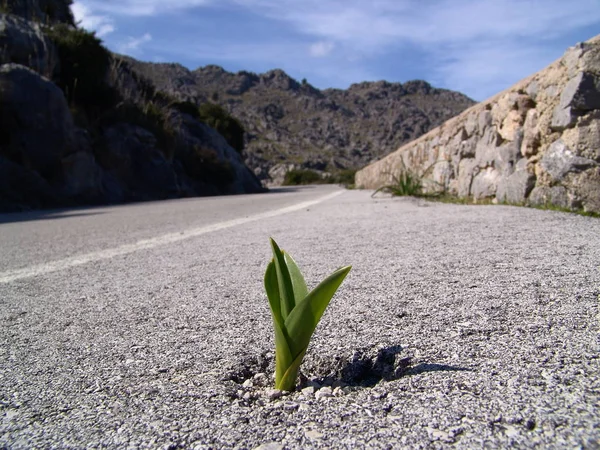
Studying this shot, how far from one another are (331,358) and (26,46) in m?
14.4

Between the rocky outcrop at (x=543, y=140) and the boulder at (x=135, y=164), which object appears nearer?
the rocky outcrop at (x=543, y=140)

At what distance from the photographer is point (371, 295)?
152 centimetres

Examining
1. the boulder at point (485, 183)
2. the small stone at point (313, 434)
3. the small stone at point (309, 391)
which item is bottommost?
the small stone at point (309, 391)

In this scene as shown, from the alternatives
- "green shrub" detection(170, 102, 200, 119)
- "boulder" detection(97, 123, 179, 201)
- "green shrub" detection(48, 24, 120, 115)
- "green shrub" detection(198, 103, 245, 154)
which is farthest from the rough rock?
"green shrub" detection(198, 103, 245, 154)

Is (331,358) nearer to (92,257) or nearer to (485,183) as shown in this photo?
(92,257)

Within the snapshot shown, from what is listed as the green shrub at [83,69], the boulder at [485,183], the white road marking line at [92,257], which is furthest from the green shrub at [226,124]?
the white road marking line at [92,257]

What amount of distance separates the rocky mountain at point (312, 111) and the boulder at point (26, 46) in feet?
179

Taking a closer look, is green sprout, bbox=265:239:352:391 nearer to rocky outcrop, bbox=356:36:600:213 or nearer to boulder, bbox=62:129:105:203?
rocky outcrop, bbox=356:36:600:213

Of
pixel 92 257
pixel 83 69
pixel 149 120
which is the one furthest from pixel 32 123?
pixel 92 257

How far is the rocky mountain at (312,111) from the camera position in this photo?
82125 mm

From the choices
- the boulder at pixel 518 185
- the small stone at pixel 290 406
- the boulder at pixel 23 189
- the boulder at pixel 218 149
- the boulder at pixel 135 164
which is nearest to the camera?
the small stone at pixel 290 406

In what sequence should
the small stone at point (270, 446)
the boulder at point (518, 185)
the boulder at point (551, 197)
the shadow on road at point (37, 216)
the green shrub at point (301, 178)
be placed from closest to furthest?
the small stone at point (270, 446)
the boulder at point (551, 197)
the boulder at point (518, 185)
the shadow on road at point (37, 216)
the green shrub at point (301, 178)

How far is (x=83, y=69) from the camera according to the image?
1445 centimetres

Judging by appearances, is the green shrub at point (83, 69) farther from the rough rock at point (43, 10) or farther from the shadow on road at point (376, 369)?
the shadow on road at point (376, 369)
